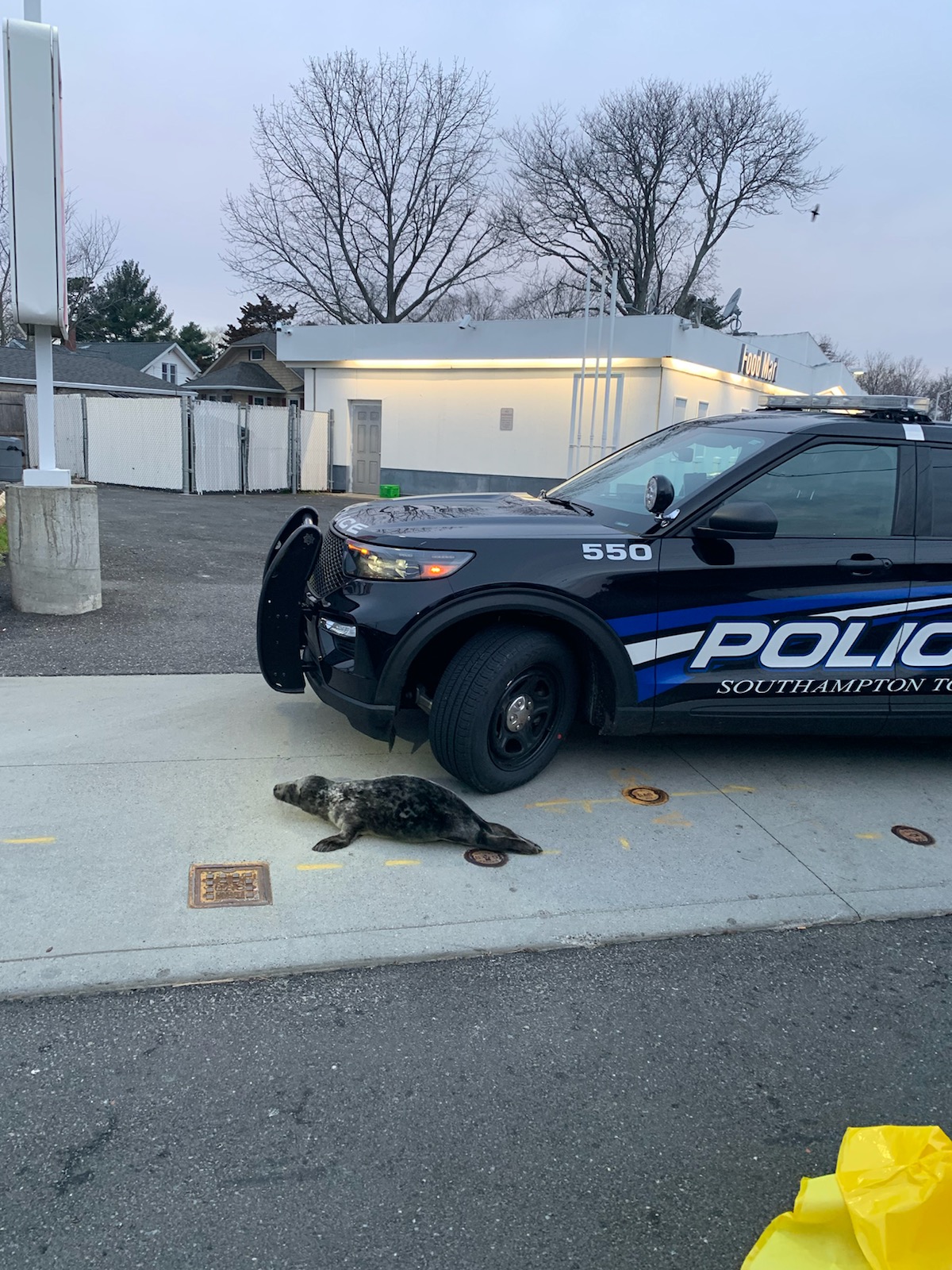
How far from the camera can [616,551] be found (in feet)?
13.5

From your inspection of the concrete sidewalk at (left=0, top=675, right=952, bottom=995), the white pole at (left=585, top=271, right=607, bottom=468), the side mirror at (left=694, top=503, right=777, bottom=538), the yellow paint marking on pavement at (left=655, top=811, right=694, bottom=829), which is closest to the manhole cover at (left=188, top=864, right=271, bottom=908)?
the concrete sidewalk at (left=0, top=675, right=952, bottom=995)

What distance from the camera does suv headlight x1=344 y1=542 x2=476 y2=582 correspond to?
3926 millimetres

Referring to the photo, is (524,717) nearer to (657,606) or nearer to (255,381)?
(657,606)

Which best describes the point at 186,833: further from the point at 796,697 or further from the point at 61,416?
the point at 61,416

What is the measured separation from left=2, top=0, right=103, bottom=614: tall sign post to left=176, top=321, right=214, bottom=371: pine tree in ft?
→ 182

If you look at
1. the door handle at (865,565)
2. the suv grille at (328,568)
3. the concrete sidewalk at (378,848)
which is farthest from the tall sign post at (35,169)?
the door handle at (865,565)

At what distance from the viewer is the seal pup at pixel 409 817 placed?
3.76m

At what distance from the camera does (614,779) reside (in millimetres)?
4602

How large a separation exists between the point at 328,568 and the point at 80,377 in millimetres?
32922

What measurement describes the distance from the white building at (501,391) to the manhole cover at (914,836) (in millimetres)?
14224

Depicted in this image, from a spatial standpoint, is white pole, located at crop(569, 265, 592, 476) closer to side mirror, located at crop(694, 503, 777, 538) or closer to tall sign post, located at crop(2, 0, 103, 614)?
tall sign post, located at crop(2, 0, 103, 614)

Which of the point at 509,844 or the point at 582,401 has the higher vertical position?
the point at 582,401

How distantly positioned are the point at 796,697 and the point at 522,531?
1530 mm

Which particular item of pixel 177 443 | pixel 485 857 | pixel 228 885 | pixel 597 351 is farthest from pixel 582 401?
pixel 228 885
